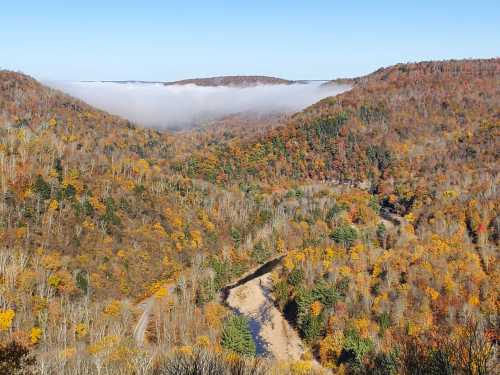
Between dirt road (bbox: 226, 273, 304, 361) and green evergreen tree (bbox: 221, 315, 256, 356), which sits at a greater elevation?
green evergreen tree (bbox: 221, 315, 256, 356)

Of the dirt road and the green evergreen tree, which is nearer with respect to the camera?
the green evergreen tree

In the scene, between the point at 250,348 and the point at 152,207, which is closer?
the point at 250,348

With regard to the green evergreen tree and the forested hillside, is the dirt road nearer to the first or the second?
the forested hillside

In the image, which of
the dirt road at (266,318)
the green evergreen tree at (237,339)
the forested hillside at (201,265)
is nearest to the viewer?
the green evergreen tree at (237,339)

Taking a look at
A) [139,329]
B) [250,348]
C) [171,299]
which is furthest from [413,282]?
[139,329]

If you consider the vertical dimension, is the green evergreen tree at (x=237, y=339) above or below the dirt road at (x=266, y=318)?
above

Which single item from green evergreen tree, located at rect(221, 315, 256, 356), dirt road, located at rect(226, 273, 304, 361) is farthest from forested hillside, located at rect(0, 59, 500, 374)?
dirt road, located at rect(226, 273, 304, 361)

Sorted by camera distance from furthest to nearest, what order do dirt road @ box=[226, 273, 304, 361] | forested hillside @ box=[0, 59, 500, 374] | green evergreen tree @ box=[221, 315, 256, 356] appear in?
dirt road @ box=[226, 273, 304, 361]
forested hillside @ box=[0, 59, 500, 374]
green evergreen tree @ box=[221, 315, 256, 356]

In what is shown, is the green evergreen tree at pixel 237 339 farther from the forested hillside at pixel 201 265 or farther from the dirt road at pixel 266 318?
the dirt road at pixel 266 318

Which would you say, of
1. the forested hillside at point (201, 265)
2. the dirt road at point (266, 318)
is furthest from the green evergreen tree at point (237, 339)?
the dirt road at point (266, 318)

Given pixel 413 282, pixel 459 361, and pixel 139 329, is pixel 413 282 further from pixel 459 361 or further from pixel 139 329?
pixel 459 361

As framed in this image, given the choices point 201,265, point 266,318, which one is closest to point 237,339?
point 266,318
